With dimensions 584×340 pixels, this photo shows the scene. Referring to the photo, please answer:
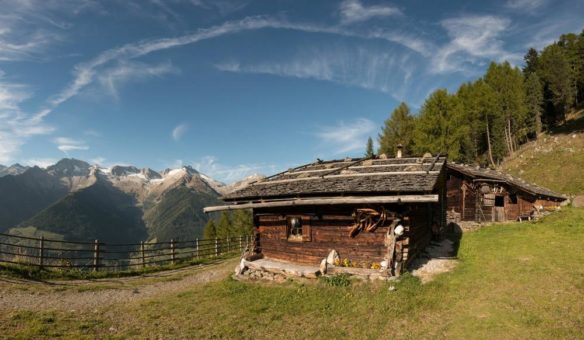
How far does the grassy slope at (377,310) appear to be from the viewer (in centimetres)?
873

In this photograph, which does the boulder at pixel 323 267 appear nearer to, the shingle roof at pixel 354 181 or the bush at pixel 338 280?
the bush at pixel 338 280

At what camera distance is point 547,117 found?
59.7 metres

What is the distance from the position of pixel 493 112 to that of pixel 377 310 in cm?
4598

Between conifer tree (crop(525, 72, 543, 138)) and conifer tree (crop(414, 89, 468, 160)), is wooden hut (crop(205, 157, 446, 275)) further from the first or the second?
conifer tree (crop(525, 72, 543, 138))

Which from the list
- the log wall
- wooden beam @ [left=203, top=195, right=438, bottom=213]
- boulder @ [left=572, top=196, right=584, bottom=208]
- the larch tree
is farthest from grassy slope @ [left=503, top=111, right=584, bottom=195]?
wooden beam @ [left=203, top=195, right=438, bottom=213]

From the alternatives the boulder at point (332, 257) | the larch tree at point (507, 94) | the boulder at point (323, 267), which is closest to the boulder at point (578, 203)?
the boulder at point (332, 257)

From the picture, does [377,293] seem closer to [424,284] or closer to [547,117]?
[424,284]

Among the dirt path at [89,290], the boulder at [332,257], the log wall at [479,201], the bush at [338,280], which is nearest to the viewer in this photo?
the dirt path at [89,290]

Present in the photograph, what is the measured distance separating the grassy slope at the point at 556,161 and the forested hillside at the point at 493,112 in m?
3.87

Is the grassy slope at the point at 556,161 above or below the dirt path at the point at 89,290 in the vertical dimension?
above

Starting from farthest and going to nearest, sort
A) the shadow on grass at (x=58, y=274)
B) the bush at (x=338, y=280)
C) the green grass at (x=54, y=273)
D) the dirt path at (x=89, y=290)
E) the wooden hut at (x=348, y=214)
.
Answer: the green grass at (x=54, y=273) → the shadow on grass at (x=58, y=274) → the wooden hut at (x=348, y=214) → the bush at (x=338, y=280) → the dirt path at (x=89, y=290)

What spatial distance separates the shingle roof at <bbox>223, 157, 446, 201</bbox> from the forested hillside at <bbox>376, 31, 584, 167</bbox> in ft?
69.1

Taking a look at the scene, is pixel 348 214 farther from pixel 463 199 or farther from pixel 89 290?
pixel 463 199

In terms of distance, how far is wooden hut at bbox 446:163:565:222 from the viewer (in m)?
25.1
